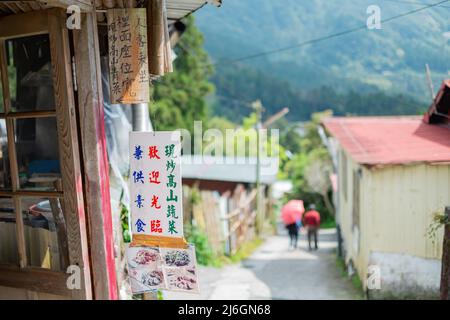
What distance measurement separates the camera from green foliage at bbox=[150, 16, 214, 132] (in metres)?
24.0

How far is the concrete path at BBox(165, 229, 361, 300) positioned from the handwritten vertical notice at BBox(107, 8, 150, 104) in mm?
3901

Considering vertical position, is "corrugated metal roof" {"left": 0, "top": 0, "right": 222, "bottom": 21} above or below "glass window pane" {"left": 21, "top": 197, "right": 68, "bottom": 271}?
above

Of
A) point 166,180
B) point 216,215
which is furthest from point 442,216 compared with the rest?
point 216,215

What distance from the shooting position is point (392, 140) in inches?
293

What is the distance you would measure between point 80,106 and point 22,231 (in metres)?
1.25

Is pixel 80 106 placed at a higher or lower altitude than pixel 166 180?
higher

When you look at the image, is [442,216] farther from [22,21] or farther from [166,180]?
[22,21]

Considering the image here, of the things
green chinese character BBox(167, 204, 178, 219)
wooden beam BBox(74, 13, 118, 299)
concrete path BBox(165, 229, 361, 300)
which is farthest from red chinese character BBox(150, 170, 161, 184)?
concrete path BBox(165, 229, 361, 300)

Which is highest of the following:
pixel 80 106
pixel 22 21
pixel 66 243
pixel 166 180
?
pixel 22 21

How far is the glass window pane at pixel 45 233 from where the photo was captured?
429 cm

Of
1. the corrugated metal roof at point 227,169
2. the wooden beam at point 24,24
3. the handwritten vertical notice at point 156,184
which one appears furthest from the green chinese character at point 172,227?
the corrugated metal roof at point 227,169

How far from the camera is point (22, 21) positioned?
3.96 metres

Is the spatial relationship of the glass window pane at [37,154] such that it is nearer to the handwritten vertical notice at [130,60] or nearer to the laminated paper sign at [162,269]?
the laminated paper sign at [162,269]

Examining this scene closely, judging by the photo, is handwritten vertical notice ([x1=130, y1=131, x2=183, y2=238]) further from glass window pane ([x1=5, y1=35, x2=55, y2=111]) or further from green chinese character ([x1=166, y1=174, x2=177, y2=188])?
glass window pane ([x1=5, y1=35, x2=55, y2=111])
